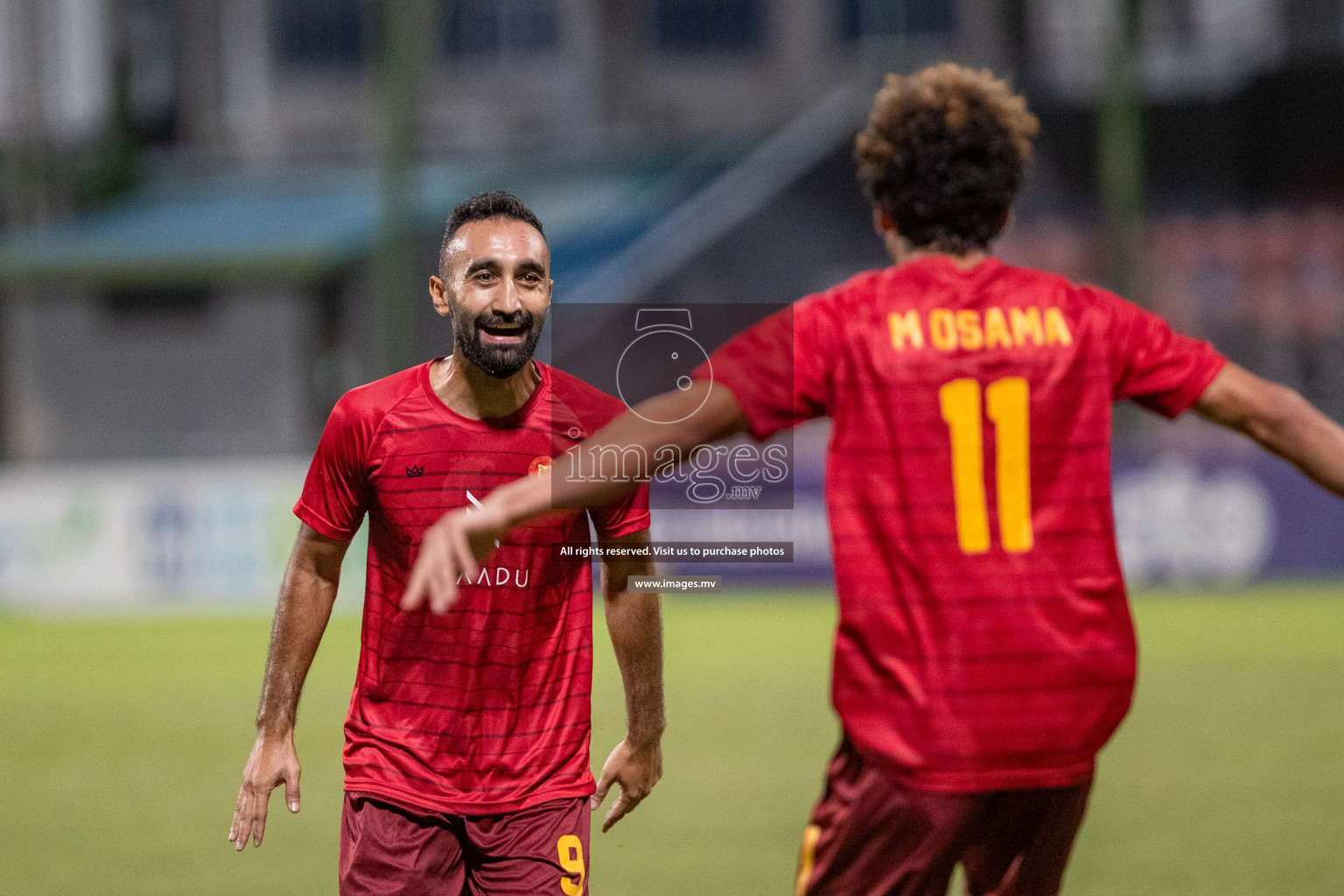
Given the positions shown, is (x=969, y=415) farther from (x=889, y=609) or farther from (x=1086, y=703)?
(x=1086, y=703)

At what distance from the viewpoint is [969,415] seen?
2938 millimetres

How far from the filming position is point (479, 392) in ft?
13.5

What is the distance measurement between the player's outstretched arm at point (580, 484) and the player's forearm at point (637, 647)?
1.16 metres

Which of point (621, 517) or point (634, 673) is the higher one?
point (621, 517)

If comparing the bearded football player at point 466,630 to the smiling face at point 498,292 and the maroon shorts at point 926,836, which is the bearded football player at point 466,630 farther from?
the maroon shorts at point 926,836

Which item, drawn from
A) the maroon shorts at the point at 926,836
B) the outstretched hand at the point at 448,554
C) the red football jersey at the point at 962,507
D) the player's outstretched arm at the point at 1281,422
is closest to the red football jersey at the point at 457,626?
the outstretched hand at the point at 448,554

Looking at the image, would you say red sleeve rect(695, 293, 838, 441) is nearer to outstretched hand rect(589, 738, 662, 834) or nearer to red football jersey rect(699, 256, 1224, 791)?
red football jersey rect(699, 256, 1224, 791)

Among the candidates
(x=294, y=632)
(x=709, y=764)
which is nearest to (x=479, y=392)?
(x=294, y=632)

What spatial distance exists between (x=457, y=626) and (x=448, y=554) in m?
1.12

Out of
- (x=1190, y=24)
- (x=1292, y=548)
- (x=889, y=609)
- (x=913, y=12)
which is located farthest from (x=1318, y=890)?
(x=913, y=12)

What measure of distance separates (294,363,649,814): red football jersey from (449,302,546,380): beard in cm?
16

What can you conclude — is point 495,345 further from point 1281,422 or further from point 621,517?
point 1281,422

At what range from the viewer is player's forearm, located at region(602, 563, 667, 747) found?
416cm

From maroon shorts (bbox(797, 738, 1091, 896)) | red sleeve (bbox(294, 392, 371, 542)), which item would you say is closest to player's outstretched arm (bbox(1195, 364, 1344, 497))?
maroon shorts (bbox(797, 738, 1091, 896))
